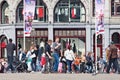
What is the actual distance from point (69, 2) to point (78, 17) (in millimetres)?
2178

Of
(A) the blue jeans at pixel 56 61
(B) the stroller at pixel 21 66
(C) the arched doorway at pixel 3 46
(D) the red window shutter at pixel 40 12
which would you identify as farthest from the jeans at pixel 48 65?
(C) the arched doorway at pixel 3 46

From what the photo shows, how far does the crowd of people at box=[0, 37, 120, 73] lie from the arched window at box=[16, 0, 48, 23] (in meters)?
25.7

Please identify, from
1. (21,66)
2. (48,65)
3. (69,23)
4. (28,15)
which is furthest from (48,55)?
(69,23)

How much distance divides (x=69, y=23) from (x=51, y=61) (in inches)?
1333

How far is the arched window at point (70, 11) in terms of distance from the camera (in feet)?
235

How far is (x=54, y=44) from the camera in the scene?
39.4 m

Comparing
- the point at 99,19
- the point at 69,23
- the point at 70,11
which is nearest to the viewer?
the point at 99,19

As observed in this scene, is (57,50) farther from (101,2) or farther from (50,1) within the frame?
(50,1)

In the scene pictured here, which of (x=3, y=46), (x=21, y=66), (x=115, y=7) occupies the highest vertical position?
(x=115, y=7)

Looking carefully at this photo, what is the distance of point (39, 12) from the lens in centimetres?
7219

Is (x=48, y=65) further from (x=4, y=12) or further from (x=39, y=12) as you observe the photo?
(x=4, y=12)

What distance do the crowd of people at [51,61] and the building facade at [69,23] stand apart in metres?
24.3

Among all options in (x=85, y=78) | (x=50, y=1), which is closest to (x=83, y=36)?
(x=50, y=1)

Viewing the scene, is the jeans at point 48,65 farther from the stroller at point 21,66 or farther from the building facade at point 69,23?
the building facade at point 69,23
